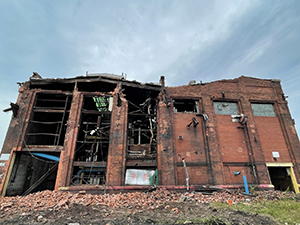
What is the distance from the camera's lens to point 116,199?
9789 millimetres

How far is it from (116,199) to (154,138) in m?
5.85

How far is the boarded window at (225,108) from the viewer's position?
49.4 feet

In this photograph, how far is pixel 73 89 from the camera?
15.0 metres

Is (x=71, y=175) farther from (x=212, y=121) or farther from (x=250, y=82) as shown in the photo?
(x=250, y=82)

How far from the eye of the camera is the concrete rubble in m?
8.49

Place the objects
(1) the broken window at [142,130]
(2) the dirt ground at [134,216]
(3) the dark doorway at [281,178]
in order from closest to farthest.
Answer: (2) the dirt ground at [134,216]
(1) the broken window at [142,130]
(3) the dark doorway at [281,178]

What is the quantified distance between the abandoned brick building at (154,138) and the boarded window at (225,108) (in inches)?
3.5

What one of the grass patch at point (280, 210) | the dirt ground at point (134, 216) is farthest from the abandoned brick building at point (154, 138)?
the grass patch at point (280, 210)

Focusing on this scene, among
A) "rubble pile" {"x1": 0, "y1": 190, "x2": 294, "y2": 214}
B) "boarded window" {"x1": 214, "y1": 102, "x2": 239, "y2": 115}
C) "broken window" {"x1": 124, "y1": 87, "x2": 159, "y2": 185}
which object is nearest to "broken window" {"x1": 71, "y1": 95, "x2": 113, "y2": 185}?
"rubble pile" {"x1": 0, "y1": 190, "x2": 294, "y2": 214}

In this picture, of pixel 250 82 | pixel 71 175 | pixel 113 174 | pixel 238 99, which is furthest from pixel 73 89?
pixel 250 82

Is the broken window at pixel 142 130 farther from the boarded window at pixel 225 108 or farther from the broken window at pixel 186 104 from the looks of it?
the boarded window at pixel 225 108

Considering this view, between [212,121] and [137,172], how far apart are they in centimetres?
741

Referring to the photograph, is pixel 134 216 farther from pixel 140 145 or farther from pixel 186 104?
pixel 186 104

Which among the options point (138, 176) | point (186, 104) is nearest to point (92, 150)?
point (138, 176)
